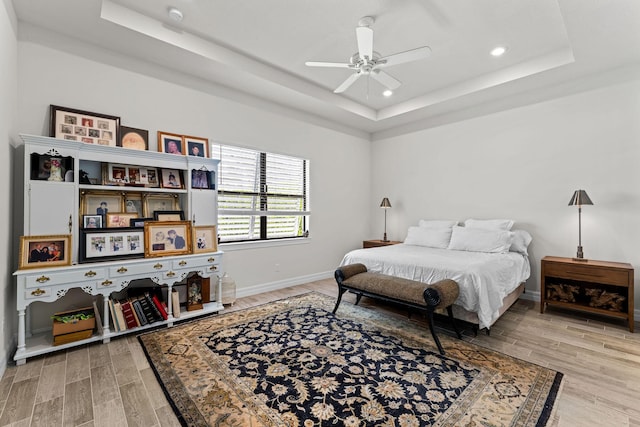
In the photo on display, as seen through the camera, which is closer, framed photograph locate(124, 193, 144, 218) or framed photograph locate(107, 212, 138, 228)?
framed photograph locate(107, 212, 138, 228)

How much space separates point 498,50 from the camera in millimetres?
3336

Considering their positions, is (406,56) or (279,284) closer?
(406,56)

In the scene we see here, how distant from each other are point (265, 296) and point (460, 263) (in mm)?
2590

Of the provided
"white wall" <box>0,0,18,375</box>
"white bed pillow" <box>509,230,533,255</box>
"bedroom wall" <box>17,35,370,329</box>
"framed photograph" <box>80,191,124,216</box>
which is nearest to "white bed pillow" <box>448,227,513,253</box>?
"white bed pillow" <box>509,230,533,255</box>

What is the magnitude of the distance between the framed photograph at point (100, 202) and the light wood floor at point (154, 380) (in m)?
1.28

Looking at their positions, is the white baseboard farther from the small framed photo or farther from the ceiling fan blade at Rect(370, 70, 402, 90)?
the ceiling fan blade at Rect(370, 70, 402, 90)

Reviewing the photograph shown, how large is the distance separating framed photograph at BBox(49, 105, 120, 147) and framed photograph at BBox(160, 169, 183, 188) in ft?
1.77

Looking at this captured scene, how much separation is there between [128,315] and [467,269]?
3.36 metres

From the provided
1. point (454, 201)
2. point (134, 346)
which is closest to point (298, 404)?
point (134, 346)

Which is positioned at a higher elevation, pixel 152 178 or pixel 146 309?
pixel 152 178

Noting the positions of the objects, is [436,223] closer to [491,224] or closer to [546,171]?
[491,224]

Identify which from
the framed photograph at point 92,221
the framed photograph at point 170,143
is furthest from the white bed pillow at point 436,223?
the framed photograph at point 92,221

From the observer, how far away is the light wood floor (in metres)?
1.73

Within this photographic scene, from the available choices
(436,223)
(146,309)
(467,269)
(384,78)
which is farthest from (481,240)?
(146,309)
